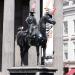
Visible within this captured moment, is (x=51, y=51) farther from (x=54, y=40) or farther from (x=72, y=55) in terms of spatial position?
(x=72, y=55)

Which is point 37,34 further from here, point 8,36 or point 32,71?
point 8,36

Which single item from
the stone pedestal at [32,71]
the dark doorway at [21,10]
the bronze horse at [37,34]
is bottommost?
the stone pedestal at [32,71]

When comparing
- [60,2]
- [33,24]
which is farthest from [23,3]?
[33,24]

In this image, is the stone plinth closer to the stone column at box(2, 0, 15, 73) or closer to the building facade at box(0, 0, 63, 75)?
the building facade at box(0, 0, 63, 75)

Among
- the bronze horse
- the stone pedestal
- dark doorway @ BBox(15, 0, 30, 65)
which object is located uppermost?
dark doorway @ BBox(15, 0, 30, 65)

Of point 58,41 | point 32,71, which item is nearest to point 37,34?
point 32,71

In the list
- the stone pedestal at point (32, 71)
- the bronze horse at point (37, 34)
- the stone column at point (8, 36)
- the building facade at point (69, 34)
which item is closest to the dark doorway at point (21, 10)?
the stone column at point (8, 36)

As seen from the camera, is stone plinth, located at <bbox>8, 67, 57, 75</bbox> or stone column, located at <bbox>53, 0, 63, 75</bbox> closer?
stone plinth, located at <bbox>8, 67, 57, 75</bbox>

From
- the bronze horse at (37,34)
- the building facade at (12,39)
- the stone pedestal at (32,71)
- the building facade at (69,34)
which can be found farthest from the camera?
the building facade at (69,34)

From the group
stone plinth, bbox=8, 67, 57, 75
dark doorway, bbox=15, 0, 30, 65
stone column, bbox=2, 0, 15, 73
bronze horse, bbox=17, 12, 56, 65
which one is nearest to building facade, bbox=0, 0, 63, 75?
stone column, bbox=2, 0, 15, 73

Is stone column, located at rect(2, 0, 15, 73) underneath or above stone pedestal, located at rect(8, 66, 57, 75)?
above

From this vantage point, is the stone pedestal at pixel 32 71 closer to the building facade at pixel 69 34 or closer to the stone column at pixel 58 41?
the stone column at pixel 58 41

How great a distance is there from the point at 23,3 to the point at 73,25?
61.9ft

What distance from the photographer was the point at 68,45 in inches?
2494
